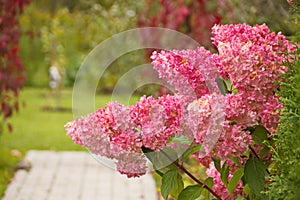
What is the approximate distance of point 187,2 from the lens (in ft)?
31.6

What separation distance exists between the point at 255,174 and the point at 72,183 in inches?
155

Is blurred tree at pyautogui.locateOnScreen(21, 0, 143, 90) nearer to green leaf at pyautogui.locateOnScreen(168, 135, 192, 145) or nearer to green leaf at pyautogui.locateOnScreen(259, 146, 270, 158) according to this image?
green leaf at pyautogui.locateOnScreen(259, 146, 270, 158)

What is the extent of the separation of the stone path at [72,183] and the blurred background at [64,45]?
210 millimetres

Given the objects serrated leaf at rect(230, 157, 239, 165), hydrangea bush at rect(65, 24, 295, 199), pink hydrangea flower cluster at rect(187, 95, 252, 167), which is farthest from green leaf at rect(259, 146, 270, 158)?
pink hydrangea flower cluster at rect(187, 95, 252, 167)

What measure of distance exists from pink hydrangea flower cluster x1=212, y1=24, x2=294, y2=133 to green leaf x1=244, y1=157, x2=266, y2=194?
16 cm

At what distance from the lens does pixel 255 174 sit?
2965 millimetres

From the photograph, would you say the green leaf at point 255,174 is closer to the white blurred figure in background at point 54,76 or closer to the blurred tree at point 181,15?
the blurred tree at point 181,15

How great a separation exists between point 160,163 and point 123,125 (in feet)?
0.94

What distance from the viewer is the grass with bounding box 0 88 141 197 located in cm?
776

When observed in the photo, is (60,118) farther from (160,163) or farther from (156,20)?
(160,163)

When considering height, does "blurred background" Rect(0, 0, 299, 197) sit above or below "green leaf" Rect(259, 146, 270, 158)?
above

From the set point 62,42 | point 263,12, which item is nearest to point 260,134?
point 263,12

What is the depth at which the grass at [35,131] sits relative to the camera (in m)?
7.76

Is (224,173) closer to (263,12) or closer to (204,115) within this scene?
(204,115)
